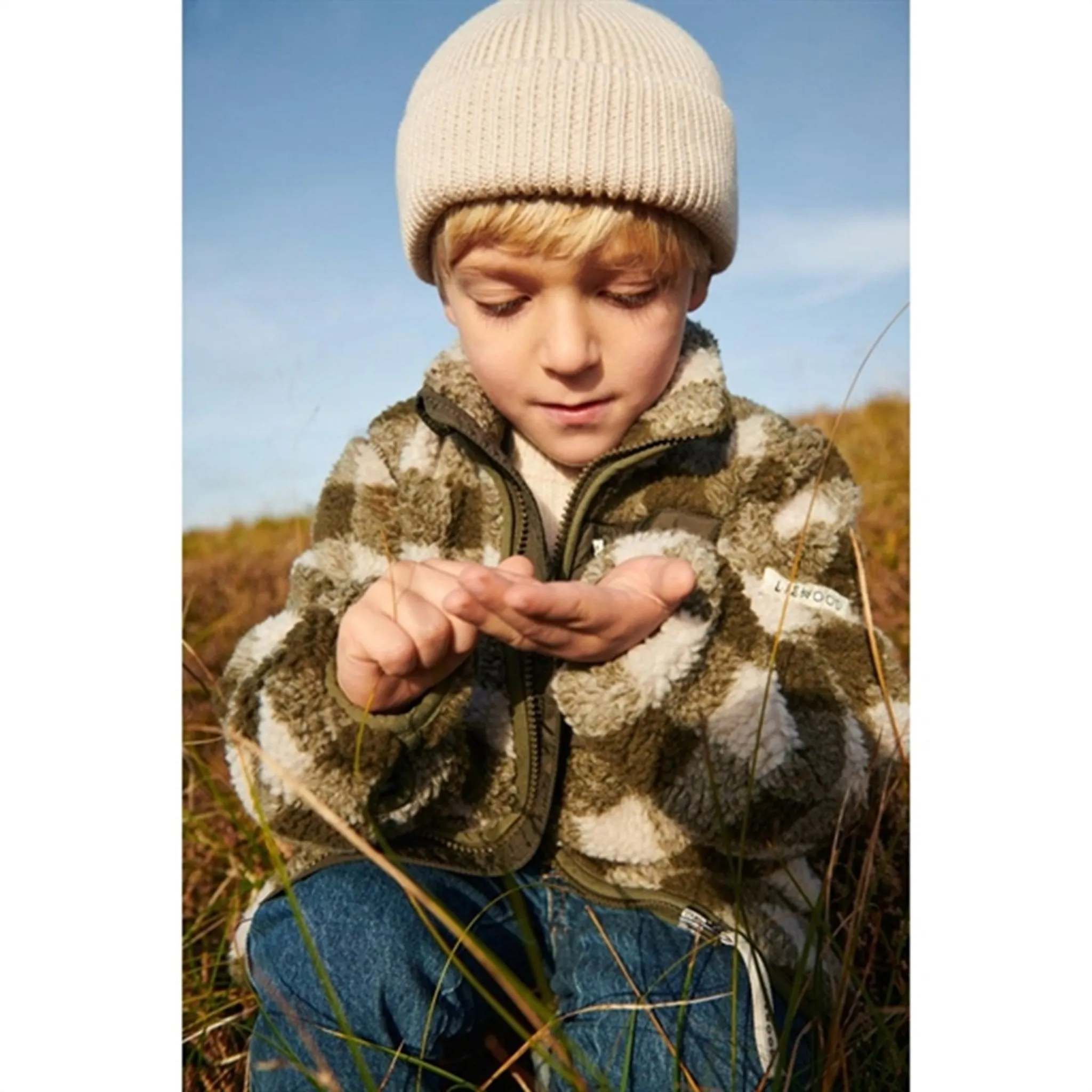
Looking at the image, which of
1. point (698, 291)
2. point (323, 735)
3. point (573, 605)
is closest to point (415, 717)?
point (323, 735)

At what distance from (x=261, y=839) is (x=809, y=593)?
2.33 feet

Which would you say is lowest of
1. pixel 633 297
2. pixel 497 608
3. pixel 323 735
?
pixel 323 735

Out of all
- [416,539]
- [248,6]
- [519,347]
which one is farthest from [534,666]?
[248,6]

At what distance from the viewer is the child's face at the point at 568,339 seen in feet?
3.30

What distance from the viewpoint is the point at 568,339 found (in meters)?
0.99

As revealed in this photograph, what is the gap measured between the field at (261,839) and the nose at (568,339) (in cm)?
35

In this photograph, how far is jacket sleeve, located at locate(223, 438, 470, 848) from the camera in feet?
3.10

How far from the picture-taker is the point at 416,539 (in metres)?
1.18

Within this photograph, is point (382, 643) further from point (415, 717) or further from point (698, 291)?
point (698, 291)

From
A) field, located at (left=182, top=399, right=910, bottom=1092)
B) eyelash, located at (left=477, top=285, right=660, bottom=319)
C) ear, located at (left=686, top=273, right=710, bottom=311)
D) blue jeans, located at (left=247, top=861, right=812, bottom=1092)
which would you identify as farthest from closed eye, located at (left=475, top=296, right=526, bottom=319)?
blue jeans, located at (left=247, top=861, right=812, bottom=1092)

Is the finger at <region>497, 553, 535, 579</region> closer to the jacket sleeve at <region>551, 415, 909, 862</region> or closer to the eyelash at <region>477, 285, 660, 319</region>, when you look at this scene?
the jacket sleeve at <region>551, 415, 909, 862</region>

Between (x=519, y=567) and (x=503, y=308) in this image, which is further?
(x=503, y=308)

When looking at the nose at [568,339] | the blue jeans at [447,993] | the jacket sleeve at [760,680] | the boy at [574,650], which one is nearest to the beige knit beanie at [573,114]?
the boy at [574,650]
